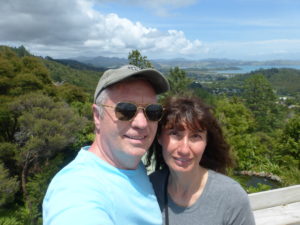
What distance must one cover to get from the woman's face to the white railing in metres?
1.03

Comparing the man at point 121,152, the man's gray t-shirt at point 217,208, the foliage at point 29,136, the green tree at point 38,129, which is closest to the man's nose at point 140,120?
the man at point 121,152

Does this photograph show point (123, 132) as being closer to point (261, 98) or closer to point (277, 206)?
point (277, 206)

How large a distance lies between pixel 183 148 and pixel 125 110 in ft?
1.72

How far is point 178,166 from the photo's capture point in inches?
74.1

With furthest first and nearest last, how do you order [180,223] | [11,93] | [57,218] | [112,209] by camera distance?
[11,93] → [180,223] → [112,209] → [57,218]

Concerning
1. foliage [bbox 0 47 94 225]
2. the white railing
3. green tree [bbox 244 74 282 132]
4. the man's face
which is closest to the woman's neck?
the man's face

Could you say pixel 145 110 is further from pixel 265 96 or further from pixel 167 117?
pixel 265 96

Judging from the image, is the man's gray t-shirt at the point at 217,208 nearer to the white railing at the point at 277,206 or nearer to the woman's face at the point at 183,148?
the woman's face at the point at 183,148

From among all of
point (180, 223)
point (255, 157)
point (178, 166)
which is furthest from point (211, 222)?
point (255, 157)

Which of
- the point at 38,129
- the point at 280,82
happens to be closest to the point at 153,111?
the point at 38,129

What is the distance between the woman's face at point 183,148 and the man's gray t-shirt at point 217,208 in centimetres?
20

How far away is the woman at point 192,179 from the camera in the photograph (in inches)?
68.4

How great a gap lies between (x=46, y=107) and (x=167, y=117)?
1696cm

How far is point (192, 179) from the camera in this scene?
6.28 ft
